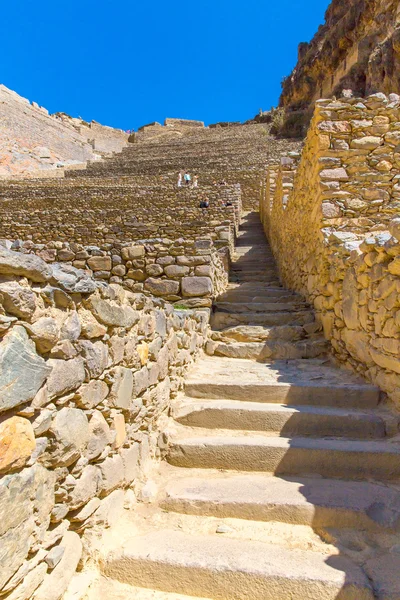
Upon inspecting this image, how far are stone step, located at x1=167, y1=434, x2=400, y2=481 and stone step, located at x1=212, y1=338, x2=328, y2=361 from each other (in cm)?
170

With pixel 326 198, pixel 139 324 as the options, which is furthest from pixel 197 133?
pixel 139 324

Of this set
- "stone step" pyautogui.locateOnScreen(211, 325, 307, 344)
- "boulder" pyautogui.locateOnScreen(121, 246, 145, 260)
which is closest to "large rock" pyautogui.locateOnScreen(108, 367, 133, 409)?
"stone step" pyautogui.locateOnScreen(211, 325, 307, 344)

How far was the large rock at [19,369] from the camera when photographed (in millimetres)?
1382

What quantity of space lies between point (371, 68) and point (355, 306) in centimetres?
2305

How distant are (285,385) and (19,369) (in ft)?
8.60

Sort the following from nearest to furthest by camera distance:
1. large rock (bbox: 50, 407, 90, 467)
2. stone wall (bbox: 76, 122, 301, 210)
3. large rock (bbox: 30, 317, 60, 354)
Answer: large rock (bbox: 30, 317, 60, 354)
large rock (bbox: 50, 407, 90, 467)
stone wall (bbox: 76, 122, 301, 210)

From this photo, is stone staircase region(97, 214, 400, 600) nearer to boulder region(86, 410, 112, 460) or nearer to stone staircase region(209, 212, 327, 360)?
stone staircase region(209, 212, 327, 360)

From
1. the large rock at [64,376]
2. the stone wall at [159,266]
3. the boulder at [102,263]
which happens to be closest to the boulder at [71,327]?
the large rock at [64,376]

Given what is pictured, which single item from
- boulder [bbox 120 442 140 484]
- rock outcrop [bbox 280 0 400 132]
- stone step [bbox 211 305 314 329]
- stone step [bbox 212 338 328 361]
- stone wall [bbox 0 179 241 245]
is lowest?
boulder [bbox 120 442 140 484]

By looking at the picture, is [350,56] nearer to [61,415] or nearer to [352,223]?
[352,223]

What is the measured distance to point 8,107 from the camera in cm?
2739

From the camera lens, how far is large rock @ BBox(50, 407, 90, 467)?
66.7 inches

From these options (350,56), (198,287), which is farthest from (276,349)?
(350,56)

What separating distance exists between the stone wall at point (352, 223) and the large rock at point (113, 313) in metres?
2.06
